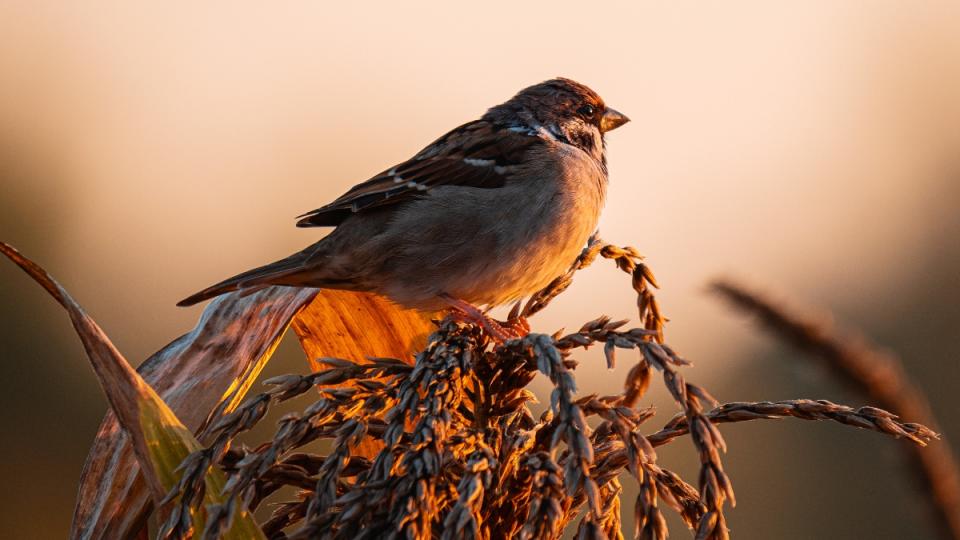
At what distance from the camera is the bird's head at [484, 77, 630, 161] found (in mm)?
4684

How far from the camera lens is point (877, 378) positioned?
5.35ft

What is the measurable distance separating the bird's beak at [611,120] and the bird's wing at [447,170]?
41cm

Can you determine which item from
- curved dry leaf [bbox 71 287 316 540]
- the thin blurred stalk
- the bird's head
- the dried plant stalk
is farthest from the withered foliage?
the bird's head

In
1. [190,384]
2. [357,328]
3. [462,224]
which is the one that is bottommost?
[462,224]

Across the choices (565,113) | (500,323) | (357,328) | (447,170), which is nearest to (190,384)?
(357,328)

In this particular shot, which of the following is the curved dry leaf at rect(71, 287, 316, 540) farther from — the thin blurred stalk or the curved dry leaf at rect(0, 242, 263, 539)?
the thin blurred stalk

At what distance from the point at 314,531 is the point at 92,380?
248 inches

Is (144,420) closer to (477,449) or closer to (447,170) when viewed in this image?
(477,449)

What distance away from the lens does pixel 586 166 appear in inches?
171

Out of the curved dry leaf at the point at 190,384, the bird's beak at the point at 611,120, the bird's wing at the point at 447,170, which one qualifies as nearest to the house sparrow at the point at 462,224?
the bird's wing at the point at 447,170

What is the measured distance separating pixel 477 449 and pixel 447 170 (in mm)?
2400

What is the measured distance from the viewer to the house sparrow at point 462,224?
3738mm

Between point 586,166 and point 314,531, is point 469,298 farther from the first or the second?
point 314,531

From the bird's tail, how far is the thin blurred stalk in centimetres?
162
